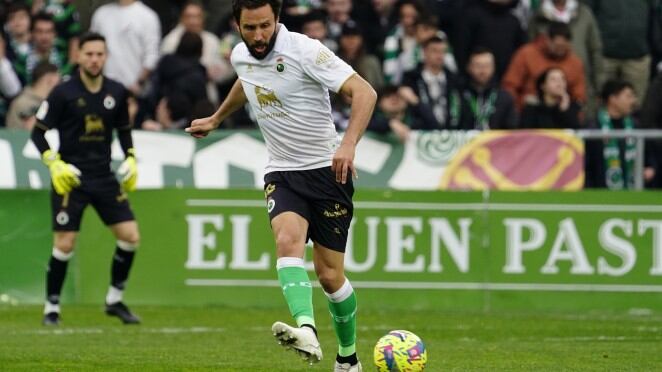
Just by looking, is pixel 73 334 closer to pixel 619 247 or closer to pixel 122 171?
pixel 122 171

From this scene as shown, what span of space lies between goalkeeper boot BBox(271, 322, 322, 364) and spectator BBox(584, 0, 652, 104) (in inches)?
463

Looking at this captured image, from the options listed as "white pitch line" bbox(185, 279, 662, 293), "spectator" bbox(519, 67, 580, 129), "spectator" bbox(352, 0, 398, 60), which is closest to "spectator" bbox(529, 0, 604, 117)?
"spectator" bbox(519, 67, 580, 129)

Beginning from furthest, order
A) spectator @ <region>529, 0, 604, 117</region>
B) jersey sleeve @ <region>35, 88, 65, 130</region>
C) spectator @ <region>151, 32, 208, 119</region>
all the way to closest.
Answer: spectator @ <region>529, 0, 604, 117</region>
spectator @ <region>151, 32, 208, 119</region>
jersey sleeve @ <region>35, 88, 65, 130</region>

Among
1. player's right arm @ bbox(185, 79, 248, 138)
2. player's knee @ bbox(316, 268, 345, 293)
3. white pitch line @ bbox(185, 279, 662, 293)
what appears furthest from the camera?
white pitch line @ bbox(185, 279, 662, 293)

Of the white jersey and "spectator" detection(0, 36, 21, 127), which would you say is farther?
"spectator" detection(0, 36, 21, 127)

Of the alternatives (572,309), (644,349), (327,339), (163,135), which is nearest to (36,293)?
(163,135)

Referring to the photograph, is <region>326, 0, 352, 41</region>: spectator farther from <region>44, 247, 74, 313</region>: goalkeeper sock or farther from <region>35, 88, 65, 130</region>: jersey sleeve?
<region>44, 247, 74, 313</region>: goalkeeper sock

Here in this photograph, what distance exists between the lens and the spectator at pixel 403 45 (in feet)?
62.1

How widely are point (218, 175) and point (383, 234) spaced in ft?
6.51

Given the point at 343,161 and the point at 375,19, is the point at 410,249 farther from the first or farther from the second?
the point at 343,161

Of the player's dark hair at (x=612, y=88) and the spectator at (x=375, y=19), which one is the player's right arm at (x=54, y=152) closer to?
the spectator at (x=375, y=19)

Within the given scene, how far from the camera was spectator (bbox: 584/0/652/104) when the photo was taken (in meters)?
19.5

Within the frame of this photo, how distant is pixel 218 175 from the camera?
1700 cm

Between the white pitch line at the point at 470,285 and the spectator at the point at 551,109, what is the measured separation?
2.19 meters
